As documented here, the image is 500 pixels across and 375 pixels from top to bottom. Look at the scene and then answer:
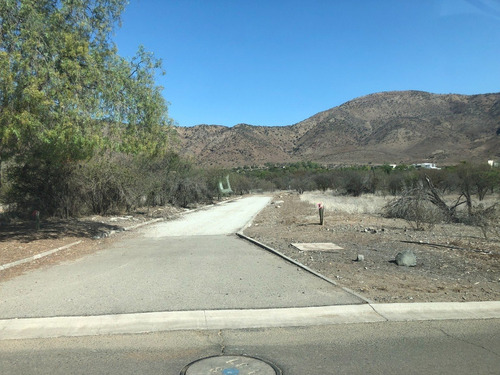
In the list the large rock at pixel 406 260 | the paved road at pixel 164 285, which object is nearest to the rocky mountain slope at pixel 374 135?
the paved road at pixel 164 285

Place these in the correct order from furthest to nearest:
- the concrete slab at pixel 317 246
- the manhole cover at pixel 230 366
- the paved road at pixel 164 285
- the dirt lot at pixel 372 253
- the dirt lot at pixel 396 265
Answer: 1. the concrete slab at pixel 317 246
2. the dirt lot at pixel 372 253
3. the dirt lot at pixel 396 265
4. the paved road at pixel 164 285
5. the manhole cover at pixel 230 366

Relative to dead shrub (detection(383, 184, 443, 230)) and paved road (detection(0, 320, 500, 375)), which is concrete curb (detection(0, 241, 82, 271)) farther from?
dead shrub (detection(383, 184, 443, 230))

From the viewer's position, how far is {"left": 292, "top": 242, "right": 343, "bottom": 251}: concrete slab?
12.7 meters

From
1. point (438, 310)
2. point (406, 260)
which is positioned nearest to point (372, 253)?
point (406, 260)

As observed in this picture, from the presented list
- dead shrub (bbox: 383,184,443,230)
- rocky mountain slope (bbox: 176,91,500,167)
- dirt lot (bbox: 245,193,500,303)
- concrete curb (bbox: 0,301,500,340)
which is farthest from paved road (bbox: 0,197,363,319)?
rocky mountain slope (bbox: 176,91,500,167)

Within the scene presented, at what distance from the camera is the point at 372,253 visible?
471 inches

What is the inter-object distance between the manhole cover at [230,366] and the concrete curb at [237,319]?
3.98 feet

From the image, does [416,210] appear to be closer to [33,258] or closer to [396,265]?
[396,265]

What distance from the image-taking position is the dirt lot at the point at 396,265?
810 cm

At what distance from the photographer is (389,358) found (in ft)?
17.1

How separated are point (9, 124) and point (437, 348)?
391 inches

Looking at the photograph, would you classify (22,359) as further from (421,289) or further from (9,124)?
(9,124)

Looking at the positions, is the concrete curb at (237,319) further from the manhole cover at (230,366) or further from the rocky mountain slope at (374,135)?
the rocky mountain slope at (374,135)

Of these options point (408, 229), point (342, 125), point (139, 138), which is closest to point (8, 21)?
point (139, 138)
